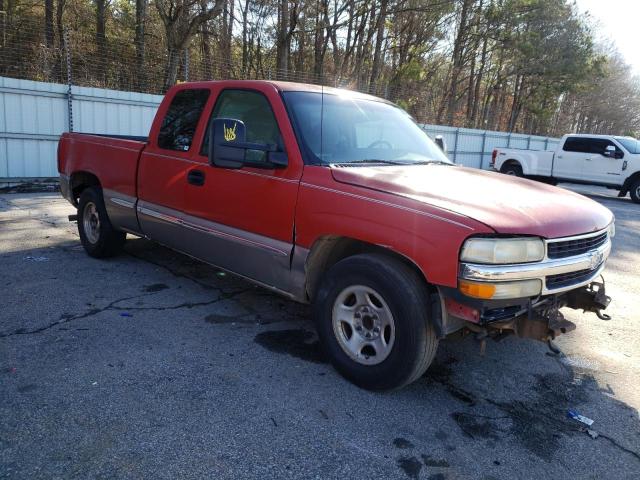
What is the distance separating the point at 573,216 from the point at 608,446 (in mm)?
1337

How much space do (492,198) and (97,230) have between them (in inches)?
178

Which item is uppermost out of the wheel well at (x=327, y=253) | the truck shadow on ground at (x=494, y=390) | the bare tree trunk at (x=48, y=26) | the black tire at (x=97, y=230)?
the bare tree trunk at (x=48, y=26)

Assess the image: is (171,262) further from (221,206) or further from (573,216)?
(573,216)

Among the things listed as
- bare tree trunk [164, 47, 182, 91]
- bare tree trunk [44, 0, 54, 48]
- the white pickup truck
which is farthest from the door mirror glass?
bare tree trunk [44, 0, 54, 48]

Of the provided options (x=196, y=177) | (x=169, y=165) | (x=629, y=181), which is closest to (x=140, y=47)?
(x=169, y=165)

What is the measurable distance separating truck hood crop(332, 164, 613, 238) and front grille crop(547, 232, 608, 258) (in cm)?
6

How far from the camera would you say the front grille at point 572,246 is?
2964 mm

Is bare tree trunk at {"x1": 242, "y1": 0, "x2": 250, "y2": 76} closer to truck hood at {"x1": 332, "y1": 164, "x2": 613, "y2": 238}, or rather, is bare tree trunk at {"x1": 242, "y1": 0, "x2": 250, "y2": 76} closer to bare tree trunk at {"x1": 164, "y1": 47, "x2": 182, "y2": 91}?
bare tree trunk at {"x1": 164, "y1": 47, "x2": 182, "y2": 91}

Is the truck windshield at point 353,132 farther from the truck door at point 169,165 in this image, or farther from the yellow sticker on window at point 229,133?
the truck door at point 169,165

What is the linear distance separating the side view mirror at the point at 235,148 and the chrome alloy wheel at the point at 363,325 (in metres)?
1.06

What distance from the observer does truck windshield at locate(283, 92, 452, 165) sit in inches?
147

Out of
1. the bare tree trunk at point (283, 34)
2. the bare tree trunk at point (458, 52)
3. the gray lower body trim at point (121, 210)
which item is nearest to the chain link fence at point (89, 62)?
the bare tree trunk at point (283, 34)

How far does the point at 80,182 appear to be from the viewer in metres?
6.11

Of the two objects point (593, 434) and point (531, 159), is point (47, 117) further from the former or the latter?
point (531, 159)
